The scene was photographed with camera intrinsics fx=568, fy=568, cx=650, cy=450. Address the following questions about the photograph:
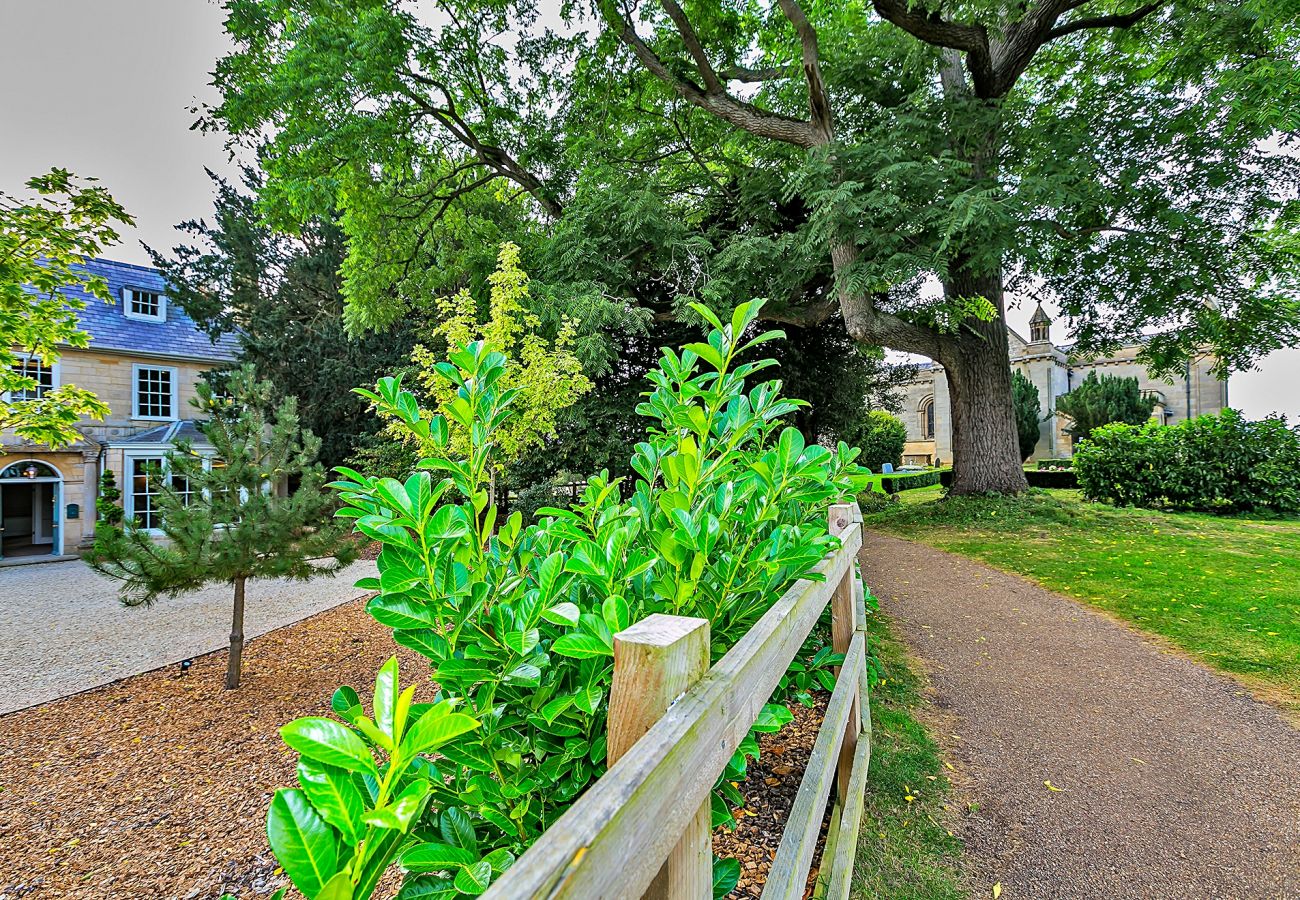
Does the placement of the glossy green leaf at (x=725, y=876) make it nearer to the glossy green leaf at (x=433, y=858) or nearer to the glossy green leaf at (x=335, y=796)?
the glossy green leaf at (x=433, y=858)

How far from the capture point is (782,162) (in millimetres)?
10508

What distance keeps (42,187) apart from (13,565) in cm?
1155

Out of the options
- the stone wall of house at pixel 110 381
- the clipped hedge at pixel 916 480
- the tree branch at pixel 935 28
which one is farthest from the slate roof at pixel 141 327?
the clipped hedge at pixel 916 480

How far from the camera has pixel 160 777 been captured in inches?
137

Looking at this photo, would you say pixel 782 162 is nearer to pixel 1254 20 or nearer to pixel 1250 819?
pixel 1254 20

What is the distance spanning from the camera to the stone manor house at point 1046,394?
105ft

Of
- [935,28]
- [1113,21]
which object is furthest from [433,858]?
[1113,21]

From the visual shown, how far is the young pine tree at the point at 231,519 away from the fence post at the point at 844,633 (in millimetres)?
3753

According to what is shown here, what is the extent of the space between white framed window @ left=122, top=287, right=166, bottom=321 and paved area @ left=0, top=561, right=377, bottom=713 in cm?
825

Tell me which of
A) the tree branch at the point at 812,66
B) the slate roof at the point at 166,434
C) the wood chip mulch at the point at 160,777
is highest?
the tree branch at the point at 812,66

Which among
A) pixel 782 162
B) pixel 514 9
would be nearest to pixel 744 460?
pixel 782 162

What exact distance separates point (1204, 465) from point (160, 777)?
15.0 m

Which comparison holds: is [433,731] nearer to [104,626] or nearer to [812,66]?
[104,626]

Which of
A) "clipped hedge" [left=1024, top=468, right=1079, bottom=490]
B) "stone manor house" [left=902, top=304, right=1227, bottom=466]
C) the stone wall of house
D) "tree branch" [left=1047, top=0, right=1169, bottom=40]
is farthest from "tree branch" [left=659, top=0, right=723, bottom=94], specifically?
"stone manor house" [left=902, top=304, right=1227, bottom=466]
